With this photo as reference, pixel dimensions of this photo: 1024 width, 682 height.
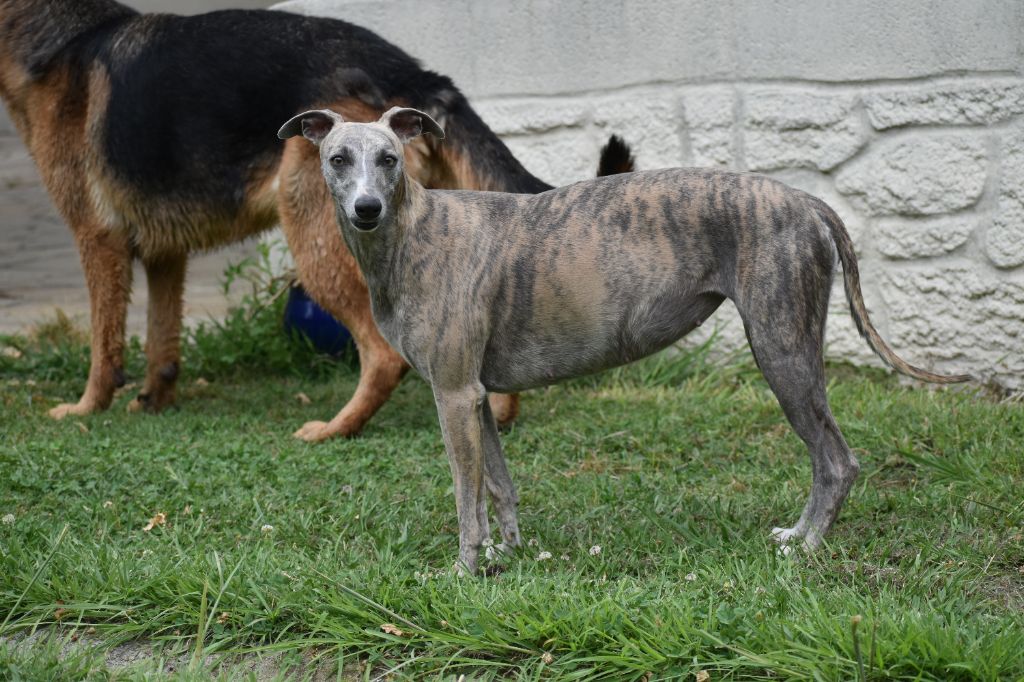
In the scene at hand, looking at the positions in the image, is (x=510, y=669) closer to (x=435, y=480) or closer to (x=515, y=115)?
(x=435, y=480)

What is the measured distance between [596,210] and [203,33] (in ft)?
10.1

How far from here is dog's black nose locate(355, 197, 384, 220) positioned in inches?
130

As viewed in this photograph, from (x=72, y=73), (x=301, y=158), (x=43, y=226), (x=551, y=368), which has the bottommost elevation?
(x=43, y=226)

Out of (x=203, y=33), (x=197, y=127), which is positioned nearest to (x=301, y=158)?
(x=197, y=127)

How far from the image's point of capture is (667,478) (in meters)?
4.61

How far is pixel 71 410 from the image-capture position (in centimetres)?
599

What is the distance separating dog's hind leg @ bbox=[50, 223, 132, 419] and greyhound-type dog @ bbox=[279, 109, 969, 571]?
9.06 feet

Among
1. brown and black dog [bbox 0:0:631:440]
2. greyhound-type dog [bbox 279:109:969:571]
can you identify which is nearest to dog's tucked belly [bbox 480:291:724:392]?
greyhound-type dog [bbox 279:109:969:571]

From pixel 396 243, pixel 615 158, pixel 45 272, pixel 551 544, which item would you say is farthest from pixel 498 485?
pixel 45 272

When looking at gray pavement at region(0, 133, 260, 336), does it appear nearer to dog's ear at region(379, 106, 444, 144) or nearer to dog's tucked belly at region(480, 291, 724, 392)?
dog's ear at region(379, 106, 444, 144)

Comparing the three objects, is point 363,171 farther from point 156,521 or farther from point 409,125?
point 156,521

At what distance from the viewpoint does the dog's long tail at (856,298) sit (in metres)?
3.43

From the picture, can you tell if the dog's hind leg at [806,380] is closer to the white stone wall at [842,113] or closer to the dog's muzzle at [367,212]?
the dog's muzzle at [367,212]

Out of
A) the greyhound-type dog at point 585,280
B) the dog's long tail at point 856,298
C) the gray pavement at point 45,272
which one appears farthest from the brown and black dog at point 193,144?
the dog's long tail at point 856,298
